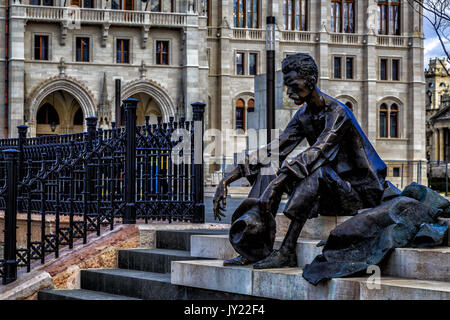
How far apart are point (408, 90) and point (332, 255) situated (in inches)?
1915

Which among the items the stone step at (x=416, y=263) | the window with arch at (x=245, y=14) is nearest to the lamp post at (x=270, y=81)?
the stone step at (x=416, y=263)

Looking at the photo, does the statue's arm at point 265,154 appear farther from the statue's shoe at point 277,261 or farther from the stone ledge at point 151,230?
the stone ledge at point 151,230

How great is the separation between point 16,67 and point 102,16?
5.15 metres

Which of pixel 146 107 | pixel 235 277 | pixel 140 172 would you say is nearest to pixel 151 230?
pixel 140 172

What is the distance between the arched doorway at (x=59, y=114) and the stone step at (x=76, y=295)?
122 ft

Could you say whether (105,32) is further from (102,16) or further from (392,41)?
(392,41)

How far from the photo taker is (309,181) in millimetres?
6195

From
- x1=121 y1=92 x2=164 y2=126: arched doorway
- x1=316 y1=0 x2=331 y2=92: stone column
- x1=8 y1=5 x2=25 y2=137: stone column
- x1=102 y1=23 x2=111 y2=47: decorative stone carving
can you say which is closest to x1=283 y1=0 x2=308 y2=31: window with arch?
x1=316 y1=0 x2=331 y2=92: stone column

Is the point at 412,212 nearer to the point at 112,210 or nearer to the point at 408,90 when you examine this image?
the point at 112,210

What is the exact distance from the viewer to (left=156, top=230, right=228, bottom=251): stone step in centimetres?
855

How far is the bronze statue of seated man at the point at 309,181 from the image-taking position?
622 cm

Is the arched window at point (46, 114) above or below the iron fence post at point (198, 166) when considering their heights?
above

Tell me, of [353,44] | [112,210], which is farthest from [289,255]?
[353,44]
